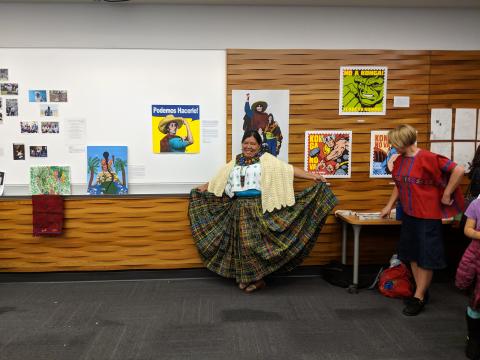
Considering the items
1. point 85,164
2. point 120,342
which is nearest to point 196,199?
point 85,164

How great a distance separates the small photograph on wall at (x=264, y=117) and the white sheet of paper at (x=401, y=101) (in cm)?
109

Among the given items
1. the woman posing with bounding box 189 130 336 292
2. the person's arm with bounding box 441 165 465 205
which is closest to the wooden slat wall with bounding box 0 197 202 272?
the woman posing with bounding box 189 130 336 292

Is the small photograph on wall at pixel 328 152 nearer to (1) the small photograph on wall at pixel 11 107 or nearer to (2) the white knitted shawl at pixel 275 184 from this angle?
(2) the white knitted shawl at pixel 275 184

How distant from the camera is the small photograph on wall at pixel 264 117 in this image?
152 inches

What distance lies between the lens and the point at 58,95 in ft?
12.4

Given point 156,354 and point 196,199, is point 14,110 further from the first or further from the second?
point 156,354

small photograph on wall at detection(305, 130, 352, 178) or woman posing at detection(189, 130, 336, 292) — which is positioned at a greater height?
small photograph on wall at detection(305, 130, 352, 178)

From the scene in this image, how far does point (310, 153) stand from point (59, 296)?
2705 mm

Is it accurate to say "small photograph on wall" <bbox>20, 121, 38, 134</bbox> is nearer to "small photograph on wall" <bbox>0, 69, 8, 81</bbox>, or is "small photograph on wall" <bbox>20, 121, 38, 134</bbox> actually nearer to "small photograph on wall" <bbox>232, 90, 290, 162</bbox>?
"small photograph on wall" <bbox>0, 69, 8, 81</bbox>

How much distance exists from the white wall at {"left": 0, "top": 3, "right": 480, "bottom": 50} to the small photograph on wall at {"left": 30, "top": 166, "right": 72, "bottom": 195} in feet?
3.88

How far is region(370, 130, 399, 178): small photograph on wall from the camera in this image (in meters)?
4.01

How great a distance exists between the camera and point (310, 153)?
3.98m

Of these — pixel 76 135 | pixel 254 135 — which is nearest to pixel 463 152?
pixel 254 135

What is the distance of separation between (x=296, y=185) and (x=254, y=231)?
74 cm
